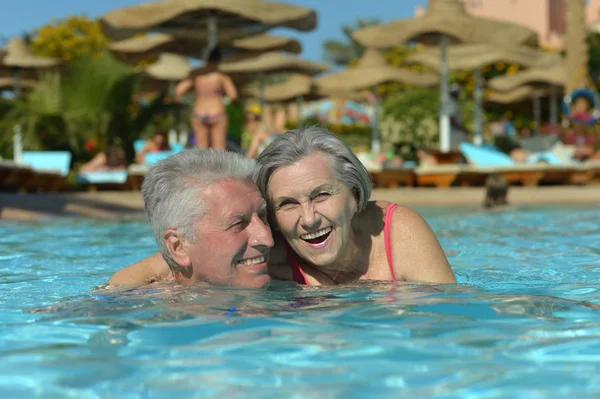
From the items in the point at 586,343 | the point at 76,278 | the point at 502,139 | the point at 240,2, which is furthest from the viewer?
the point at 502,139

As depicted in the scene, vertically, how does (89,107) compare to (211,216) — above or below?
above

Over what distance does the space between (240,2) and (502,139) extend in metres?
9.01

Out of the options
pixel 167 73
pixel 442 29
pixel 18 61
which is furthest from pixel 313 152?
pixel 167 73

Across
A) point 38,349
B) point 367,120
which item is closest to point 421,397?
point 38,349

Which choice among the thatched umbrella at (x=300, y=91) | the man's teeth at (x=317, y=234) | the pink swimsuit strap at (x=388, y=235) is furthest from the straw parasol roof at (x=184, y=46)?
the man's teeth at (x=317, y=234)

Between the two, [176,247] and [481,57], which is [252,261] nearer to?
[176,247]

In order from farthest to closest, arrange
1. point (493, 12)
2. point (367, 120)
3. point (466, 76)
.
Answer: point (493, 12) < point (367, 120) < point (466, 76)

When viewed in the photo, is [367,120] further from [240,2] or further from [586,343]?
[586,343]

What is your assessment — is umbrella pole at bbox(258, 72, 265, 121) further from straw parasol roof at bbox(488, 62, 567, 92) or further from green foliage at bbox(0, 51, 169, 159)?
straw parasol roof at bbox(488, 62, 567, 92)

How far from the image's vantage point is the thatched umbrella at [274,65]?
18.1m

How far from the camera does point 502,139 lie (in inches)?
813

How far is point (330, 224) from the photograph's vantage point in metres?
3.17

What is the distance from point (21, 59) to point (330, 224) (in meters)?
17.0

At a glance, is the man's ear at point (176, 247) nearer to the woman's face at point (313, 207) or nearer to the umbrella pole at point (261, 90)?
the woman's face at point (313, 207)
